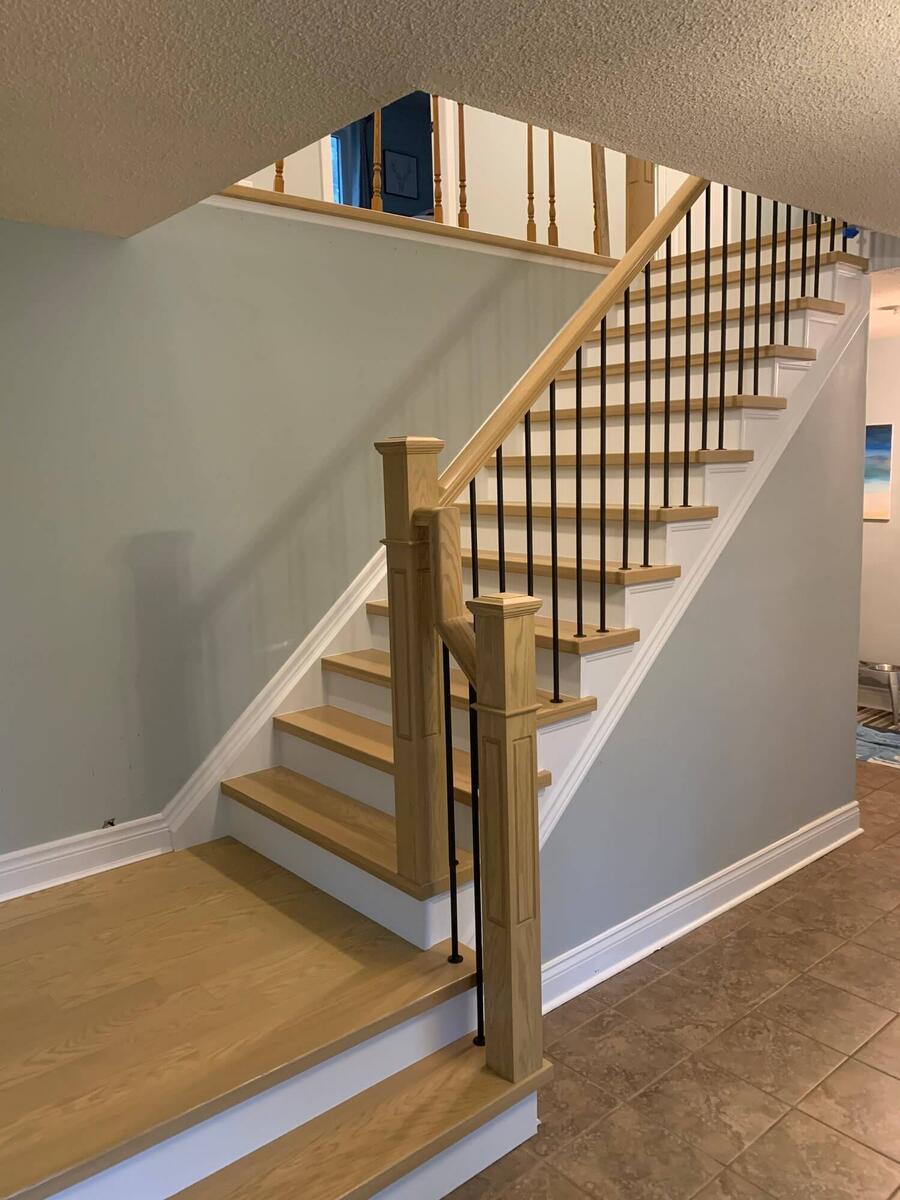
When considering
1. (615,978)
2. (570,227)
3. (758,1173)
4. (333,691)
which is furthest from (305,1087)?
(570,227)

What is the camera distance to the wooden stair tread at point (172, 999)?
66.6 inches

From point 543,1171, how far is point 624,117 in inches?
89.6

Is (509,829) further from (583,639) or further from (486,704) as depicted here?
(583,639)

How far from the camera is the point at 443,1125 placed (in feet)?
6.17

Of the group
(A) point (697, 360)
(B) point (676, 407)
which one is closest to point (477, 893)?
(B) point (676, 407)

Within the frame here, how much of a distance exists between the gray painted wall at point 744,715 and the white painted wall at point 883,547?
2082 mm

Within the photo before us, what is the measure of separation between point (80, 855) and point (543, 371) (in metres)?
1.94

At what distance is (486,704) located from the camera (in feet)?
6.40

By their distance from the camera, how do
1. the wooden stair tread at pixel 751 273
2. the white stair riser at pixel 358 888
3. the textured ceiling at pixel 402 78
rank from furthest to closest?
1. the wooden stair tread at pixel 751 273
2. the white stair riser at pixel 358 888
3. the textured ceiling at pixel 402 78

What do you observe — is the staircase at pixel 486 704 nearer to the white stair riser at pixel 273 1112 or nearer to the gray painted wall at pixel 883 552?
the white stair riser at pixel 273 1112

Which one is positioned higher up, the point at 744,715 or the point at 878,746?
the point at 744,715

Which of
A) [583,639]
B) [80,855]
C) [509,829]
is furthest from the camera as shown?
[80,855]

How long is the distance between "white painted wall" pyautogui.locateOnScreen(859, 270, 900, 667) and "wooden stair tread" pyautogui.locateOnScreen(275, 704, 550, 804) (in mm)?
3769

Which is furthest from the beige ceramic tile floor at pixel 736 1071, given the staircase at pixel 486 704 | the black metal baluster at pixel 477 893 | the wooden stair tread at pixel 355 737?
the wooden stair tread at pixel 355 737
